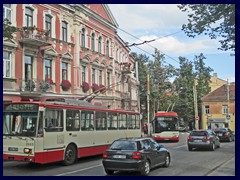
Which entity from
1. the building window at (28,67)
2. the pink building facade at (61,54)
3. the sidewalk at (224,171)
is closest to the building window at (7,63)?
the pink building facade at (61,54)

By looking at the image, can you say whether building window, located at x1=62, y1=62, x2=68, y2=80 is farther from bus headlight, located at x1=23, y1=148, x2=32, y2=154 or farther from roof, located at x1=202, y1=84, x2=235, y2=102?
roof, located at x1=202, y1=84, x2=235, y2=102

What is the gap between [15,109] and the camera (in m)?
15.7

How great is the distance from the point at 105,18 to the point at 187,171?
28573 mm

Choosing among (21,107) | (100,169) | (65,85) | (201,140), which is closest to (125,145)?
(100,169)

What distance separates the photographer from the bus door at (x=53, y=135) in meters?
15.3

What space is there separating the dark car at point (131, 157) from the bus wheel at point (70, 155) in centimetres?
335

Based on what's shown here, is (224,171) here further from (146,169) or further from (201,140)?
(201,140)

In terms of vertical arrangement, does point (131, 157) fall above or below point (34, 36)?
below

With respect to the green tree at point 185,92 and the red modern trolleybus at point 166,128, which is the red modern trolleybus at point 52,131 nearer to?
the red modern trolleybus at point 166,128

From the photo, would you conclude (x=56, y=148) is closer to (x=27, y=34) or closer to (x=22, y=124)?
(x=22, y=124)

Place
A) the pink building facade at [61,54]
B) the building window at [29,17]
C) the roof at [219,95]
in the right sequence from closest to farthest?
1. the pink building facade at [61,54]
2. the building window at [29,17]
3. the roof at [219,95]

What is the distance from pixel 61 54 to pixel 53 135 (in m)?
16.4

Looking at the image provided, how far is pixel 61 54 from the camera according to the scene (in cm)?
3123
